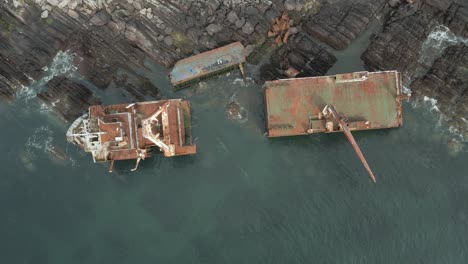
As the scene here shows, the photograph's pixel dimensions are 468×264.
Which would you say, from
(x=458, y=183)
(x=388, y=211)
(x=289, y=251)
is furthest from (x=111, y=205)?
(x=458, y=183)

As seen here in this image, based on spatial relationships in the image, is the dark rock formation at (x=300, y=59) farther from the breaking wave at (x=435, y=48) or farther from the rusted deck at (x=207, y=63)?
the breaking wave at (x=435, y=48)

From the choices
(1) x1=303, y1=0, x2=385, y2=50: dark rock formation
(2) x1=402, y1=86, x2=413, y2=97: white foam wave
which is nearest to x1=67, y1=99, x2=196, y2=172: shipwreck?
(1) x1=303, y1=0, x2=385, y2=50: dark rock formation

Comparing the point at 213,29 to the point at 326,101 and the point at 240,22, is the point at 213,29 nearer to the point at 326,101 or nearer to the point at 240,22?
the point at 240,22

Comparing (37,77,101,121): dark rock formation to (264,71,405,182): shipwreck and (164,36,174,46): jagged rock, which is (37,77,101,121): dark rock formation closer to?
(164,36,174,46): jagged rock

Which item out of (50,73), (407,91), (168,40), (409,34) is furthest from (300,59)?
(50,73)

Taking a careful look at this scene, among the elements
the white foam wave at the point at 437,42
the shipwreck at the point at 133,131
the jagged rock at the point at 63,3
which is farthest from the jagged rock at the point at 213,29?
the white foam wave at the point at 437,42

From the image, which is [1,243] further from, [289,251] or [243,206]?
[289,251]

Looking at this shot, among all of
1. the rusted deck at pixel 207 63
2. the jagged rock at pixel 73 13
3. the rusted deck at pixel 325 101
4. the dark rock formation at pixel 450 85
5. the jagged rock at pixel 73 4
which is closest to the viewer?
the rusted deck at pixel 325 101
